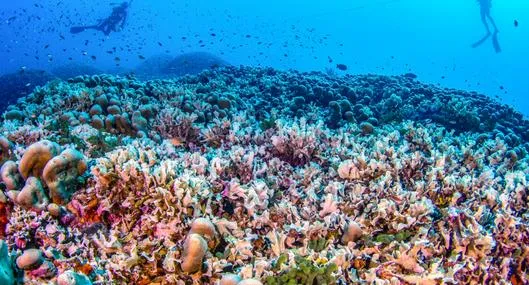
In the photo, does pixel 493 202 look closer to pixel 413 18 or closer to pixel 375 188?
pixel 375 188

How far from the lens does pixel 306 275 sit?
95.3 inches

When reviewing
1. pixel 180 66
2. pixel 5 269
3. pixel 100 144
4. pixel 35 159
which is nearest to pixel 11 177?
pixel 35 159

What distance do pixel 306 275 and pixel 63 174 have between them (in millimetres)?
2520

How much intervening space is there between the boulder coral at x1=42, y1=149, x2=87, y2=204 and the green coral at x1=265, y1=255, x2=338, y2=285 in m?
2.25

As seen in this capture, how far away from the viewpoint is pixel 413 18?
17012 centimetres

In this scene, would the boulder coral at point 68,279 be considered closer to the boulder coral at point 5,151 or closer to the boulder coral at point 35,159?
the boulder coral at point 35,159

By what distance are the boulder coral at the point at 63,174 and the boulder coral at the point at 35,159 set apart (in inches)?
4.8

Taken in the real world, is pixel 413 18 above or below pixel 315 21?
above

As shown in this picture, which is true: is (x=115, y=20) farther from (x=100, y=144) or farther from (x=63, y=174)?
(x=63, y=174)

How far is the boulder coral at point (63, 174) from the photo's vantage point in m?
3.28

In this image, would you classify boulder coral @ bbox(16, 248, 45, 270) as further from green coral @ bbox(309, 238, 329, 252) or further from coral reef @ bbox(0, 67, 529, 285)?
green coral @ bbox(309, 238, 329, 252)

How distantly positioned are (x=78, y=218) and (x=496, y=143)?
684 cm

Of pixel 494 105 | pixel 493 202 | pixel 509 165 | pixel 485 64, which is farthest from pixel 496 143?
pixel 485 64

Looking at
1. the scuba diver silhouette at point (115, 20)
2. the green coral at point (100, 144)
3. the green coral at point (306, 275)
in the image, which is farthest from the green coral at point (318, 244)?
the scuba diver silhouette at point (115, 20)
